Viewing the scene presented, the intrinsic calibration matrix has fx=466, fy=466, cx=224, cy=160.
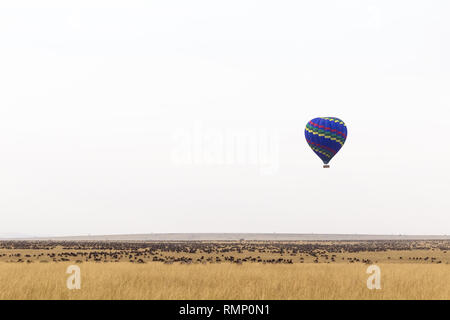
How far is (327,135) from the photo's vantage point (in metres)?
37.8

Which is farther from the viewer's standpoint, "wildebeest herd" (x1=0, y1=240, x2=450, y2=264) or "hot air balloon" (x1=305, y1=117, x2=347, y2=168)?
"wildebeest herd" (x1=0, y1=240, x2=450, y2=264)

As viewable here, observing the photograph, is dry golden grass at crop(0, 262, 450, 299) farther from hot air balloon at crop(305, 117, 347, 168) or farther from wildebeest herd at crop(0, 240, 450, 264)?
hot air balloon at crop(305, 117, 347, 168)

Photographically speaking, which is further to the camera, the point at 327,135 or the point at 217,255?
the point at 217,255

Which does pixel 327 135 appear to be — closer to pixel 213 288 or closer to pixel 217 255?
pixel 217 255

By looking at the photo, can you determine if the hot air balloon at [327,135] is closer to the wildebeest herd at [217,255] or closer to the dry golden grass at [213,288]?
the wildebeest herd at [217,255]

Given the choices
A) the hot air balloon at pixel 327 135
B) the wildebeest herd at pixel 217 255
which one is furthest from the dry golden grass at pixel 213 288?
the hot air balloon at pixel 327 135

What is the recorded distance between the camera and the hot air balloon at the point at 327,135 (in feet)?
124

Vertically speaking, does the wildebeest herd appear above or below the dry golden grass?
below

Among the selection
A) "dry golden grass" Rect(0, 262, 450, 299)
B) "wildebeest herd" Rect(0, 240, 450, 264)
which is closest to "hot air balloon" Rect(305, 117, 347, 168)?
"wildebeest herd" Rect(0, 240, 450, 264)

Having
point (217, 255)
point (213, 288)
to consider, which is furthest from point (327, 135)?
point (213, 288)

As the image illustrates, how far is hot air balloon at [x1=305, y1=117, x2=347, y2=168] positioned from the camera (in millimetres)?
37875
